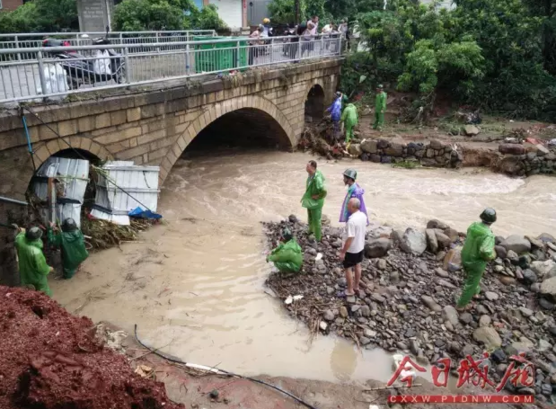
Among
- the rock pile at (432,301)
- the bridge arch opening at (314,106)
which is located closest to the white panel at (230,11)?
the bridge arch opening at (314,106)

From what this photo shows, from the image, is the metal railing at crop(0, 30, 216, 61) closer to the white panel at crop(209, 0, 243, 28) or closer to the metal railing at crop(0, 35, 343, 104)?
the metal railing at crop(0, 35, 343, 104)

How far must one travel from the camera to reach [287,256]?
7012 mm

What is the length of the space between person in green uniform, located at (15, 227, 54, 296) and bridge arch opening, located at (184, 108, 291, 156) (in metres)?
9.53

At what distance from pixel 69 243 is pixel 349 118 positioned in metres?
10.4

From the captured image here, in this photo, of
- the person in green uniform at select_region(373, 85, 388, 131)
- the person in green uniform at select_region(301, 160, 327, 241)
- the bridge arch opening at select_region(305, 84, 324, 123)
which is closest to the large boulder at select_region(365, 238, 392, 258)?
the person in green uniform at select_region(301, 160, 327, 241)

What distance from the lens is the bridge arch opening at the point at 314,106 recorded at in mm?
18494

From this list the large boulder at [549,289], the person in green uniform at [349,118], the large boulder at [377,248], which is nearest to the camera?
the large boulder at [549,289]

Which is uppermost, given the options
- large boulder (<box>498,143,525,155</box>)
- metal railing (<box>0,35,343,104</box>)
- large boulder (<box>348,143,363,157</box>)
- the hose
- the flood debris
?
metal railing (<box>0,35,343,104</box>)

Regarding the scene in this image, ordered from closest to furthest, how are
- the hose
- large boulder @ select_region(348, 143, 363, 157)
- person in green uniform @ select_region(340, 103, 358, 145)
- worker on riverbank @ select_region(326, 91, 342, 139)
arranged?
1. the hose
2. person in green uniform @ select_region(340, 103, 358, 145)
3. large boulder @ select_region(348, 143, 363, 157)
4. worker on riverbank @ select_region(326, 91, 342, 139)

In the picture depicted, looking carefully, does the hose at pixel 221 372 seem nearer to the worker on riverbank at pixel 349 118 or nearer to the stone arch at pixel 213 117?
the stone arch at pixel 213 117

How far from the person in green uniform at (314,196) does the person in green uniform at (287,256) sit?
1247 millimetres

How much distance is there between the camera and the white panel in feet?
79.9

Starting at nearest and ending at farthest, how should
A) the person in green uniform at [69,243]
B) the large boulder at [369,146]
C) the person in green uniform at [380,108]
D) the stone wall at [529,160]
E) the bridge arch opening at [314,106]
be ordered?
the person in green uniform at [69,243]
the stone wall at [529,160]
the large boulder at [369,146]
the person in green uniform at [380,108]
the bridge arch opening at [314,106]

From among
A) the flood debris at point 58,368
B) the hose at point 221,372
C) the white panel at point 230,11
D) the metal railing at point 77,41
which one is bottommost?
the hose at point 221,372
